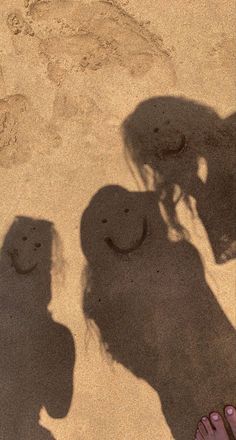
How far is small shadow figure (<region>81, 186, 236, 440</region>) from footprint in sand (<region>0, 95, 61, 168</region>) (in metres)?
0.53

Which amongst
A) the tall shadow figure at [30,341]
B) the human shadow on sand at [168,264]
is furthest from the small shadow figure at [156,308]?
the tall shadow figure at [30,341]

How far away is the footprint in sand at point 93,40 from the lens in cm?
309

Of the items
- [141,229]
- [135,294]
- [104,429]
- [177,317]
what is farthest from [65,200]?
[104,429]

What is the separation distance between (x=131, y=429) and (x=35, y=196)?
5.39ft

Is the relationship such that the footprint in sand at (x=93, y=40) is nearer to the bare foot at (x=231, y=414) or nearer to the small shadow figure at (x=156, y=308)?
the small shadow figure at (x=156, y=308)

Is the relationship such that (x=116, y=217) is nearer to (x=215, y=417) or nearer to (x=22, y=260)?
(x=22, y=260)

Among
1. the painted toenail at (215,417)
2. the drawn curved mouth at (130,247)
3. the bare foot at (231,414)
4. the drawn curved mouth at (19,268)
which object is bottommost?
the painted toenail at (215,417)

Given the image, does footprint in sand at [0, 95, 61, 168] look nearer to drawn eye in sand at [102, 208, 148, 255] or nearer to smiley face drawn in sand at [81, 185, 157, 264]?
smiley face drawn in sand at [81, 185, 157, 264]

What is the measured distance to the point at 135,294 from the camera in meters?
3.02

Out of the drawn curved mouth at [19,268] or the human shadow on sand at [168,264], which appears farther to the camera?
the drawn curved mouth at [19,268]

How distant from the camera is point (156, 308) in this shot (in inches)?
118

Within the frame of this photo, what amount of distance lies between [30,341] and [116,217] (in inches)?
39.3

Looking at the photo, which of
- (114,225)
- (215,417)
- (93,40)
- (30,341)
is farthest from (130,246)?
(93,40)

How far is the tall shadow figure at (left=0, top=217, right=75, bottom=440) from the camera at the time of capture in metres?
3.02
